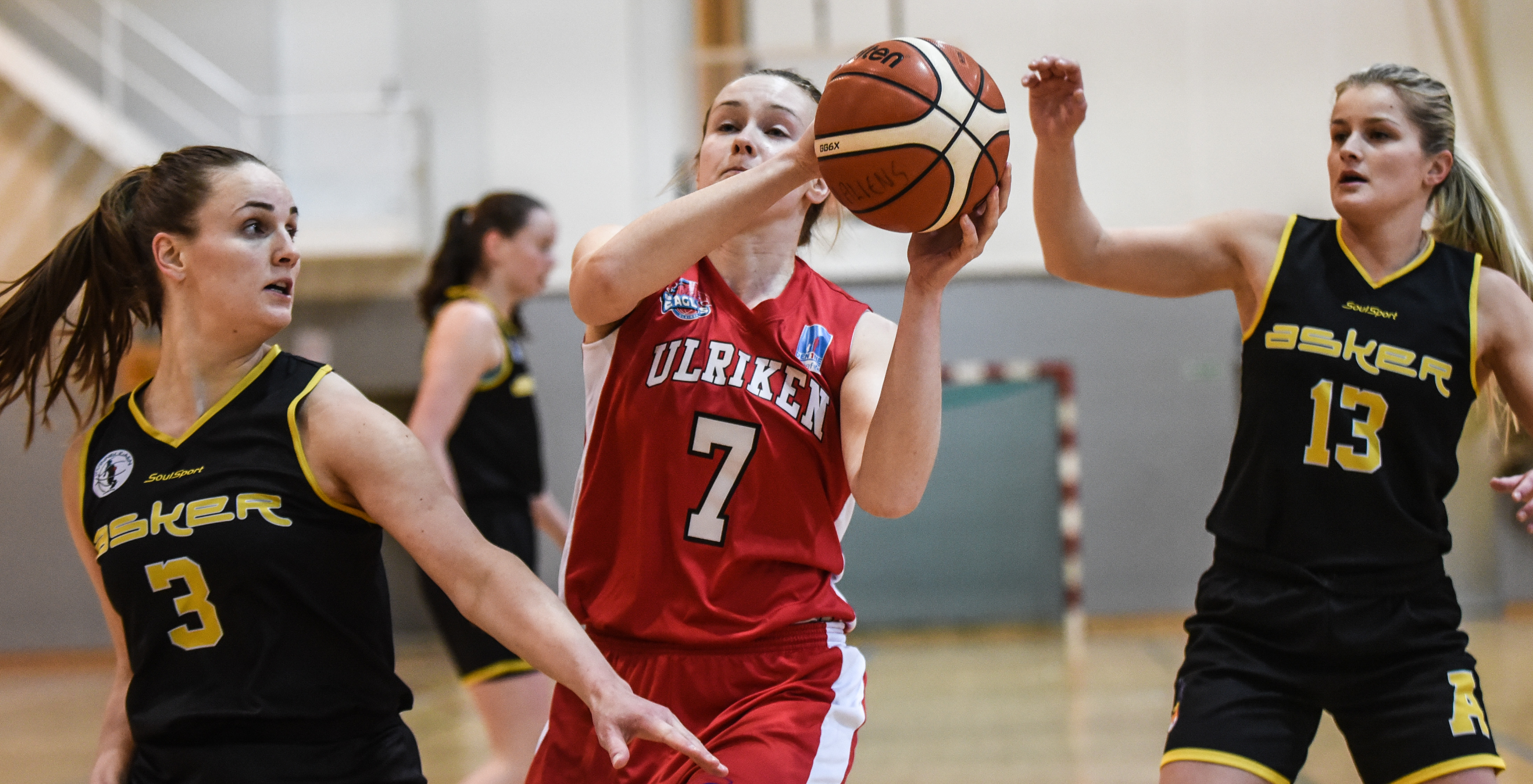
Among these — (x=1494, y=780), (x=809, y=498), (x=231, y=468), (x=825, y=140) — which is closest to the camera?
(x=825, y=140)

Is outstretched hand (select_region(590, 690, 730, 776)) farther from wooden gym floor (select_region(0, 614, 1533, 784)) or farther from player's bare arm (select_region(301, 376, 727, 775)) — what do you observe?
wooden gym floor (select_region(0, 614, 1533, 784))

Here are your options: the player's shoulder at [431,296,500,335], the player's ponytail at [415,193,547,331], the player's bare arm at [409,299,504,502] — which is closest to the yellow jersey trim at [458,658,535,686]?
the player's bare arm at [409,299,504,502]

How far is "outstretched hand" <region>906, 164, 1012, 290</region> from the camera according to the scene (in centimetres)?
194

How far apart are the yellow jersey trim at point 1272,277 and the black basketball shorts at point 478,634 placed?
2.26m

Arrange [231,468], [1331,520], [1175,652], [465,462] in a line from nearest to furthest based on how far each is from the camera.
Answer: [231,468], [1331,520], [465,462], [1175,652]

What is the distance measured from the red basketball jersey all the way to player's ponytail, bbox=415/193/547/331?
243cm

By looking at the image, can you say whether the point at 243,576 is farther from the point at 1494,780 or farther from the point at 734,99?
the point at 1494,780

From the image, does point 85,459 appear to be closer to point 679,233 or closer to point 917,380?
point 679,233

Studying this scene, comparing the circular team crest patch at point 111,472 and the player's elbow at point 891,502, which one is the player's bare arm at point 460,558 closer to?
the circular team crest patch at point 111,472

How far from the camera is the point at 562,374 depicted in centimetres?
1038

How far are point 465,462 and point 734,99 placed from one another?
7.80ft

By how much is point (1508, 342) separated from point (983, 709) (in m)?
4.48

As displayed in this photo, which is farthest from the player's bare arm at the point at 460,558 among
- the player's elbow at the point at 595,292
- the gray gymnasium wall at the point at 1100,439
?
the gray gymnasium wall at the point at 1100,439

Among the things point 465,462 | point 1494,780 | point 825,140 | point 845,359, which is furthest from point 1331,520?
point 465,462
